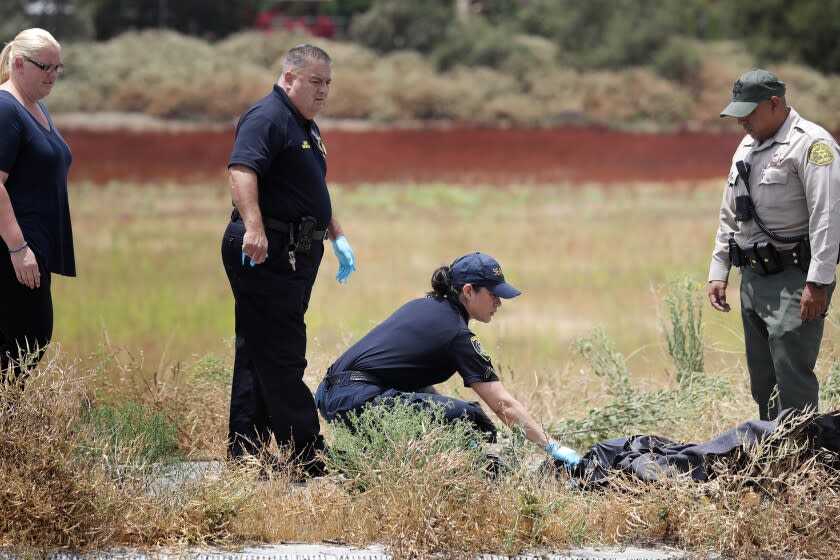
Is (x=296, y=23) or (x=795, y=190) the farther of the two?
(x=296, y=23)

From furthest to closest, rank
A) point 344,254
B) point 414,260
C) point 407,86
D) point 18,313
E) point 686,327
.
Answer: point 407,86 → point 414,260 → point 686,327 → point 344,254 → point 18,313

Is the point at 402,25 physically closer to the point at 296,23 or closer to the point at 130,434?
the point at 296,23

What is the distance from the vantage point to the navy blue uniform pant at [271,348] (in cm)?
433

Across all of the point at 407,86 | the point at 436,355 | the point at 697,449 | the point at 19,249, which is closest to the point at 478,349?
the point at 436,355

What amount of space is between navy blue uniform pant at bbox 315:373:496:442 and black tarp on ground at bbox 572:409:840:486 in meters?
0.41

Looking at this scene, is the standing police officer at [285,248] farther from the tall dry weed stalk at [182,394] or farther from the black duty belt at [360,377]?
the tall dry weed stalk at [182,394]

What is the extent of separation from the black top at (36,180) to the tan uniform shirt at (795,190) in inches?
101

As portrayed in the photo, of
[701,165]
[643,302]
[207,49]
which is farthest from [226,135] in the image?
[643,302]

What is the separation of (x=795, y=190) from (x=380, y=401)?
1.76 m

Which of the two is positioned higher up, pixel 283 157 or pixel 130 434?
pixel 283 157

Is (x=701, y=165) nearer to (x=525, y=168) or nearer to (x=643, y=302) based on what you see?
(x=525, y=168)

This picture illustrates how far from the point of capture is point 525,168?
1822 centimetres

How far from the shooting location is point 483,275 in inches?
164

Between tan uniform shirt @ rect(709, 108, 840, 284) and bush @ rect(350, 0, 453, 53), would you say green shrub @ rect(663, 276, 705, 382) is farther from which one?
bush @ rect(350, 0, 453, 53)
